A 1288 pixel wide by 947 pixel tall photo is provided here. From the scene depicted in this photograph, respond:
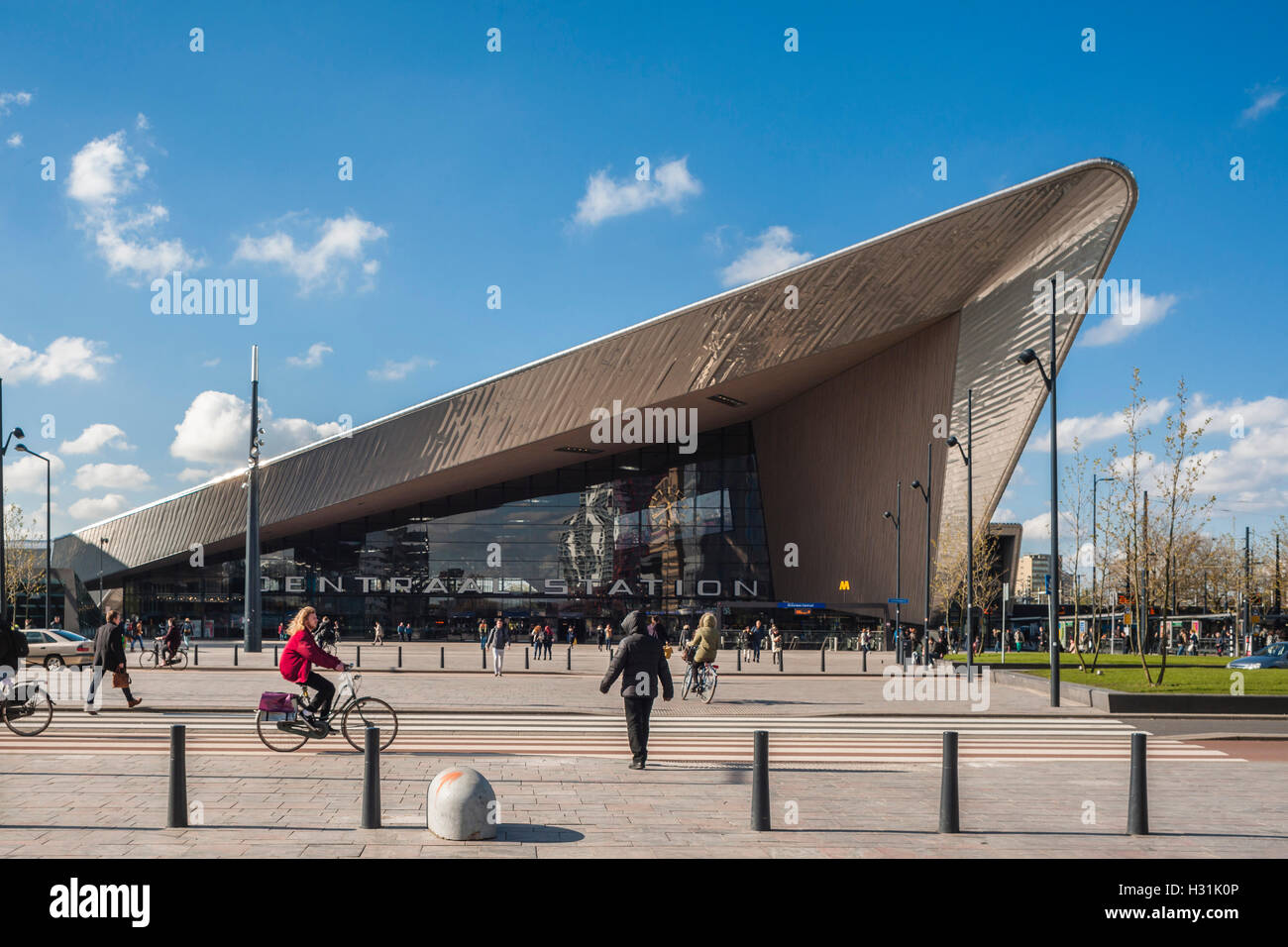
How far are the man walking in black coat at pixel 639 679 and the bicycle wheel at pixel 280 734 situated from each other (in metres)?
3.41

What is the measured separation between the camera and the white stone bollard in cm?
698

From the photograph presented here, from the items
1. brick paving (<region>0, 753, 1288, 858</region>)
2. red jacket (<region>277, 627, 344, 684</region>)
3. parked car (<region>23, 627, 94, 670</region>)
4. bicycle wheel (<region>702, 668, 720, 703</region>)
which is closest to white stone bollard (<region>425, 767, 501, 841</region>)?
brick paving (<region>0, 753, 1288, 858</region>)

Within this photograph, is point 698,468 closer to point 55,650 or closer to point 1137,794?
point 55,650

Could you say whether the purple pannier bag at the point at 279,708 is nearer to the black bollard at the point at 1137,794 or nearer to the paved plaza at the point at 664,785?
the paved plaza at the point at 664,785

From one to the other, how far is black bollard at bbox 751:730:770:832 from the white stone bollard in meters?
1.86

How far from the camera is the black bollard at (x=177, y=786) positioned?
292 inches

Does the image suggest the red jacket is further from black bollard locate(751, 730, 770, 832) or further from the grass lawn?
the grass lawn

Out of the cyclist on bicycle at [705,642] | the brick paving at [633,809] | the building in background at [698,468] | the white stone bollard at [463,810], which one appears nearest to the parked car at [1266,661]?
the building in background at [698,468]

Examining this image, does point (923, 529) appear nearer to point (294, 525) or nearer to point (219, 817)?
point (294, 525)

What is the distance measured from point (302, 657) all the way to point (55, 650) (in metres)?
21.2

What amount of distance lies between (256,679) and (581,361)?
22676mm

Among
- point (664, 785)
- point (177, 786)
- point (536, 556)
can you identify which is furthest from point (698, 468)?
point (177, 786)

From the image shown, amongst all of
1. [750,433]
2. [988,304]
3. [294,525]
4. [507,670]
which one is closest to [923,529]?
[988,304]

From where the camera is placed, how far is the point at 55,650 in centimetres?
2823
